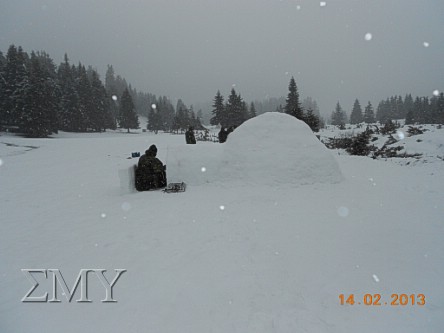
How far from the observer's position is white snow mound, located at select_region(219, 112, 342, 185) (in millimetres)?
7902

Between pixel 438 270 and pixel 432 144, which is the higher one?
pixel 432 144

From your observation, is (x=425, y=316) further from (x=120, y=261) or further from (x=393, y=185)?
(x=393, y=185)

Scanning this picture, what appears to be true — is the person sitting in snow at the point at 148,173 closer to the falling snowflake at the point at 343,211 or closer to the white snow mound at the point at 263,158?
the white snow mound at the point at 263,158

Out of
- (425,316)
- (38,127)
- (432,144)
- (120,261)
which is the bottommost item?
(425,316)

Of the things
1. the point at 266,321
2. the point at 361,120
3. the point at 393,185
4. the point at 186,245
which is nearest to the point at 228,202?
the point at 186,245

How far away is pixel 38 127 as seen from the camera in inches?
1170

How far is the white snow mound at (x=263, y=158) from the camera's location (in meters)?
7.93

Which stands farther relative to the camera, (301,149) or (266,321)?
(301,149)

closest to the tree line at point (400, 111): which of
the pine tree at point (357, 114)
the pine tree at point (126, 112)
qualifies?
the pine tree at point (357, 114)

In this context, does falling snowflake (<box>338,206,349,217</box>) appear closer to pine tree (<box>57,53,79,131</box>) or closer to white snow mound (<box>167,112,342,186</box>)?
white snow mound (<box>167,112,342,186</box>)

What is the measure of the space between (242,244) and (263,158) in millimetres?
4299

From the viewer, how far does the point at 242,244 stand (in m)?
4.47

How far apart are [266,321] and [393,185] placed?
25.8 feet
